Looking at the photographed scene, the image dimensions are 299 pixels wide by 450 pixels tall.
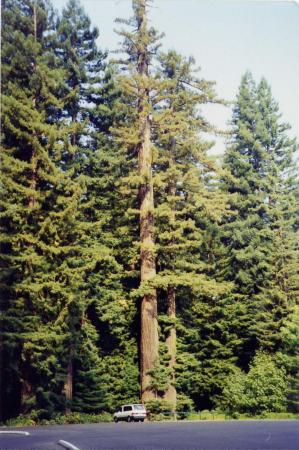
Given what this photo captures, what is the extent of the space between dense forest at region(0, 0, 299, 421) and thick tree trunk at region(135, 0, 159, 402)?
48mm

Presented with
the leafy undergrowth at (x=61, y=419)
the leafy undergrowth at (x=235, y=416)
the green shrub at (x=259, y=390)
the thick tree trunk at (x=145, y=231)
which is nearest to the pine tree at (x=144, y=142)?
the thick tree trunk at (x=145, y=231)

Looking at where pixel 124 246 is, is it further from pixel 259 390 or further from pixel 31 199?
pixel 259 390

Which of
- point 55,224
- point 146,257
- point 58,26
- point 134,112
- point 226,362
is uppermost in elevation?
point 58,26

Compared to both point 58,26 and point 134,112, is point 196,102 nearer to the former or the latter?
point 134,112

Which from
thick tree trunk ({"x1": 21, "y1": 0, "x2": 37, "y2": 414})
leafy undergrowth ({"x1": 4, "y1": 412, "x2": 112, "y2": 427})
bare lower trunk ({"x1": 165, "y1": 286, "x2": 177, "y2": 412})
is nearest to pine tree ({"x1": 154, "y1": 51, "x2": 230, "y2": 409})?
bare lower trunk ({"x1": 165, "y1": 286, "x2": 177, "y2": 412})

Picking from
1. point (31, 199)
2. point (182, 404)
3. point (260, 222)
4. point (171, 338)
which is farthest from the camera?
point (260, 222)

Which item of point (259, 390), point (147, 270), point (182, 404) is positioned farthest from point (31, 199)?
point (259, 390)

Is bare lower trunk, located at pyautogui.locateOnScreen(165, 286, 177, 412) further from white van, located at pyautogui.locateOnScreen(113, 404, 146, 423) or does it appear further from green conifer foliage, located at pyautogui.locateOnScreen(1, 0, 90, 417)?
green conifer foliage, located at pyautogui.locateOnScreen(1, 0, 90, 417)

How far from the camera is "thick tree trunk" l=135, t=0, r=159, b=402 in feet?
58.6

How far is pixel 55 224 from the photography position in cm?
1862

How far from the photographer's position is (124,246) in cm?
2106

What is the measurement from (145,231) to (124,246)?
7.53 feet

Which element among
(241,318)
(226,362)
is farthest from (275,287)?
(226,362)

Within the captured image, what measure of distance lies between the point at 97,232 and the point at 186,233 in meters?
4.31
